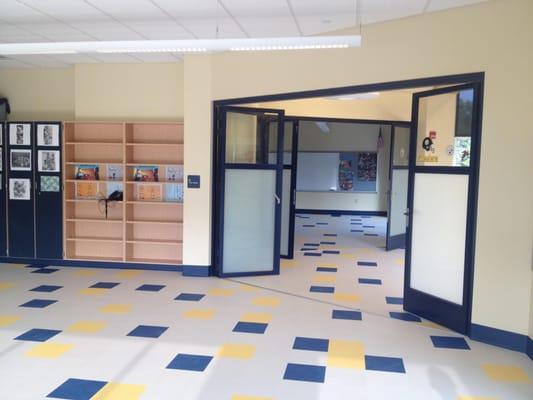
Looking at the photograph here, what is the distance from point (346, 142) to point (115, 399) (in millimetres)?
11936

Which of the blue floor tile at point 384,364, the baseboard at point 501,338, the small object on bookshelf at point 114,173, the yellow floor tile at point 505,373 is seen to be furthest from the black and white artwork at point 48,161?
the yellow floor tile at point 505,373

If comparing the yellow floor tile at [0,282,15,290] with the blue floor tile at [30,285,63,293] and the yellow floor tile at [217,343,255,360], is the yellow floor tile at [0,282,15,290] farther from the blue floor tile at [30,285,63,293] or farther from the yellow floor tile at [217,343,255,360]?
the yellow floor tile at [217,343,255,360]

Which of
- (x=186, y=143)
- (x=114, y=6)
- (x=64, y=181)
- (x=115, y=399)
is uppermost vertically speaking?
(x=114, y=6)

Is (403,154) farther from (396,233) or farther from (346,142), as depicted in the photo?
(346,142)

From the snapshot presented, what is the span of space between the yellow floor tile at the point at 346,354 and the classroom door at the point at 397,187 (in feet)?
15.5

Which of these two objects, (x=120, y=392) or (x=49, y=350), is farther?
(x=49, y=350)

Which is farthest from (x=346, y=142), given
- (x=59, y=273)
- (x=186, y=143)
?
(x=59, y=273)

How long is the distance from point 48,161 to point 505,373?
20.6 feet

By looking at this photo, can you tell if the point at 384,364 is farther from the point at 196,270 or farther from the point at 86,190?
the point at 86,190

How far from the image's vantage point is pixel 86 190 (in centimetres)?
719

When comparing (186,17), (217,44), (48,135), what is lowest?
(48,135)

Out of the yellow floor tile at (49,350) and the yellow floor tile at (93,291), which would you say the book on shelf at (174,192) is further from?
the yellow floor tile at (49,350)

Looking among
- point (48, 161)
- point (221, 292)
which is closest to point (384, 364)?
point (221, 292)

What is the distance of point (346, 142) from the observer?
559 inches
